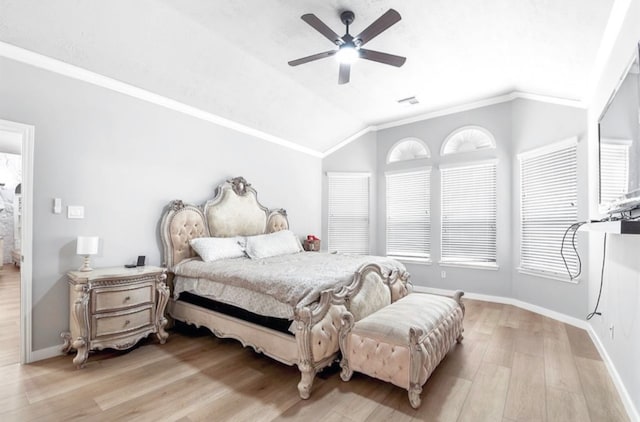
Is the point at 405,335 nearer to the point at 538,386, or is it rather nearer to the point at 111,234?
the point at 538,386

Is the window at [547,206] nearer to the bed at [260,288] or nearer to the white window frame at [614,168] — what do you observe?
the white window frame at [614,168]

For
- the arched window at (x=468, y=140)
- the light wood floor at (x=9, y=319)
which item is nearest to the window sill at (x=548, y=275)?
the arched window at (x=468, y=140)

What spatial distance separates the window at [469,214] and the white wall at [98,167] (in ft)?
12.8

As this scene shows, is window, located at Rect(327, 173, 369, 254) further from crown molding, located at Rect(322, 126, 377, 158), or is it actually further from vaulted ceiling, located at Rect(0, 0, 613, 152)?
vaulted ceiling, located at Rect(0, 0, 613, 152)

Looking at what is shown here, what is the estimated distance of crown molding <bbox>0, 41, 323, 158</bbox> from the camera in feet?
8.73

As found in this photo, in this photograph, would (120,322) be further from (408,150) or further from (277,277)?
(408,150)

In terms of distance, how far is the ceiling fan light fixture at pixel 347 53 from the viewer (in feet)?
8.89

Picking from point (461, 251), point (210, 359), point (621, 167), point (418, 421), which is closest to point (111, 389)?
point (210, 359)

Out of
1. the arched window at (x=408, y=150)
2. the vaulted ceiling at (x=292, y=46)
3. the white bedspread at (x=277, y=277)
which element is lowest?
the white bedspread at (x=277, y=277)

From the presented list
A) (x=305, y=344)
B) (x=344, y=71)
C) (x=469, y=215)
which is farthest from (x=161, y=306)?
(x=469, y=215)

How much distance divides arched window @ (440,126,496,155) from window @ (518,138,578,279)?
2.08 feet

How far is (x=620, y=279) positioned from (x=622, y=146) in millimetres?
1132

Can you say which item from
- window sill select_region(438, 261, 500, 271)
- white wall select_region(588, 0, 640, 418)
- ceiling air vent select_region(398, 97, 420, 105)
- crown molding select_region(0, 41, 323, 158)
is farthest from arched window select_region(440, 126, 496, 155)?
crown molding select_region(0, 41, 323, 158)

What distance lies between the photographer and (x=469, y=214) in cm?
518
